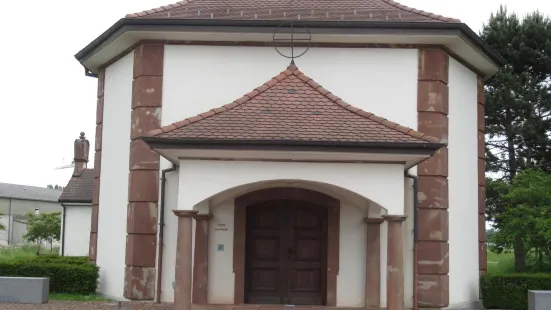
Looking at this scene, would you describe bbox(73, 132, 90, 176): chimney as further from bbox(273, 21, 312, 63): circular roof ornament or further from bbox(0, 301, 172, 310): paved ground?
bbox(273, 21, 312, 63): circular roof ornament

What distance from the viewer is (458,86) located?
15.8m

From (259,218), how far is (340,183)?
3502mm

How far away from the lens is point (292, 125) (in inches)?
458

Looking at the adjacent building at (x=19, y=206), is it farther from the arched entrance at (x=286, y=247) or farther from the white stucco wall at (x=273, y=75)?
the arched entrance at (x=286, y=247)

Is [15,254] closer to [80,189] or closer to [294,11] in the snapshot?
[80,189]

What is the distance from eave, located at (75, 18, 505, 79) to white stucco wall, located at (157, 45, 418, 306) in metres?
0.25

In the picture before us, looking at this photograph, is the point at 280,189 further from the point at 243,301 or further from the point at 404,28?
the point at 404,28

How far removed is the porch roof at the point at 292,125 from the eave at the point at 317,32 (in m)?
2.24

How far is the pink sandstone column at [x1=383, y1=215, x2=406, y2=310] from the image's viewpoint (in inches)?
442

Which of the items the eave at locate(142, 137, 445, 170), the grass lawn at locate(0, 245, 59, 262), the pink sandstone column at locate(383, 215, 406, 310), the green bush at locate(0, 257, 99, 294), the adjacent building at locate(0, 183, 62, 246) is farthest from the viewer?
the adjacent building at locate(0, 183, 62, 246)

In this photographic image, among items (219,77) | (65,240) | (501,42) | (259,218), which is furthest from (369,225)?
(65,240)

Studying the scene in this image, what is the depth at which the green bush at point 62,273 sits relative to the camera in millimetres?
15633

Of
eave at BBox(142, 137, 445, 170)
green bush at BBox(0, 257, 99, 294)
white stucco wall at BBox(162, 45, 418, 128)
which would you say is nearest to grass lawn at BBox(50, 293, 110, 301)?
green bush at BBox(0, 257, 99, 294)

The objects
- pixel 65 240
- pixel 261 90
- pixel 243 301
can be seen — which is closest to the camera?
pixel 261 90
